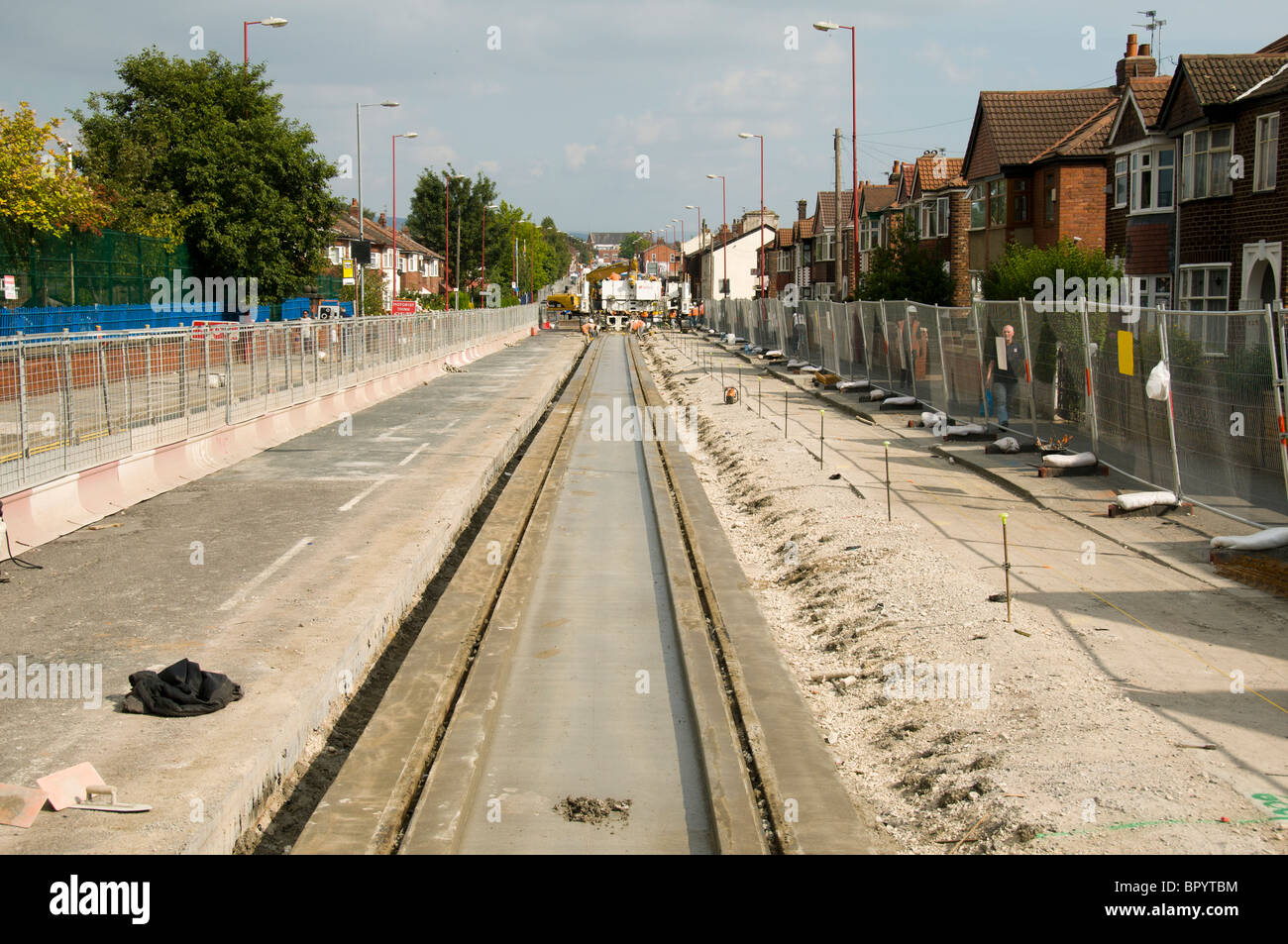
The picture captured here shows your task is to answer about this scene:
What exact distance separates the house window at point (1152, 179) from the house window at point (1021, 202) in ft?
30.4

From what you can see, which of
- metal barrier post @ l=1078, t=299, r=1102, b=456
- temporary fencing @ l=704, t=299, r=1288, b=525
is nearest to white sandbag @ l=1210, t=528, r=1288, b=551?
temporary fencing @ l=704, t=299, r=1288, b=525

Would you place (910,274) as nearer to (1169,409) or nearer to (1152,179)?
(1152,179)

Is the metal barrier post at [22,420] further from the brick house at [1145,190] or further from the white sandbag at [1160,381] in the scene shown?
the brick house at [1145,190]

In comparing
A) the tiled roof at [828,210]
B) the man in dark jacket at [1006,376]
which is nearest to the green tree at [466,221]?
the tiled roof at [828,210]

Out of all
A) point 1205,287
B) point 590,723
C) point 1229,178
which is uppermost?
point 1229,178

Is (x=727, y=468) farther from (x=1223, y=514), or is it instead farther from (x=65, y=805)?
(x=65, y=805)

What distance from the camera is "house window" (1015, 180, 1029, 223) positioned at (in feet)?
134

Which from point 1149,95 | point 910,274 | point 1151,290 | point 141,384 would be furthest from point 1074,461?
point 1149,95

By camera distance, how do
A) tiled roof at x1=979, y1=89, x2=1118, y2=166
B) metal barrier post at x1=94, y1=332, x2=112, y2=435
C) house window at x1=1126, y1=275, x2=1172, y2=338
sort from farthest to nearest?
tiled roof at x1=979, y1=89, x2=1118, y2=166
house window at x1=1126, y1=275, x2=1172, y2=338
metal barrier post at x1=94, y1=332, x2=112, y2=435

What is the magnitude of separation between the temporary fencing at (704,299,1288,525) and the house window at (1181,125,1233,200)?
27.2ft

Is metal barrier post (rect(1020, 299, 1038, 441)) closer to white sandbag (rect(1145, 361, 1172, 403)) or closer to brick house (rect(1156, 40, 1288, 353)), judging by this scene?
white sandbag (rect(1145, 361, 1172, 403))

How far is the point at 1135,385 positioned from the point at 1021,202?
28.9 meters

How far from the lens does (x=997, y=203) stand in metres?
42.3
